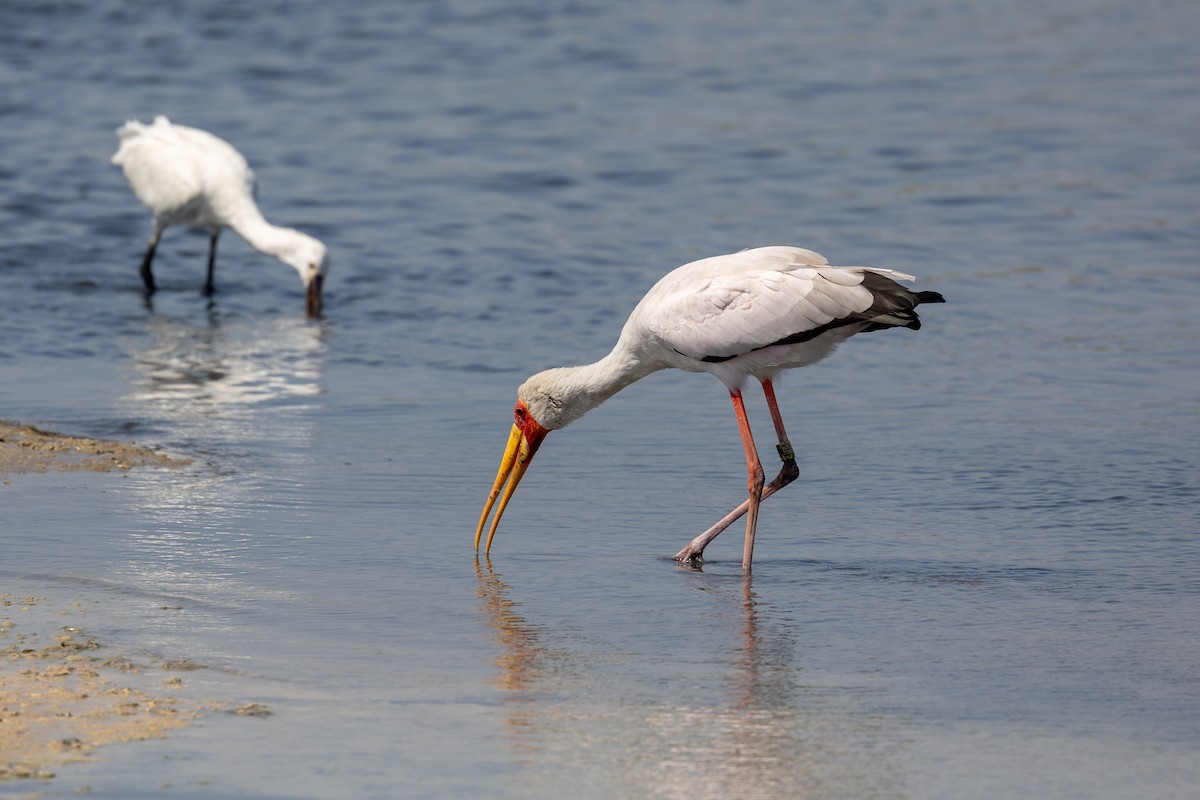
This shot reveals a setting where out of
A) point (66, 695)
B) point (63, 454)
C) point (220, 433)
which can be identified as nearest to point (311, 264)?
point (220, 433)

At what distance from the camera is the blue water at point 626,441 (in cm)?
489

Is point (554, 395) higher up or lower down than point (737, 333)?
lower down

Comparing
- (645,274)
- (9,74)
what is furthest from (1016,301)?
(9,74)

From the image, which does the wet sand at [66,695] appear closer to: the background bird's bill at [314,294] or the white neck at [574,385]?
the white neck at [574,385]

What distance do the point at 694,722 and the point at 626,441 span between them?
12.5ft

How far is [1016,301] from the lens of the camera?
1193 cm

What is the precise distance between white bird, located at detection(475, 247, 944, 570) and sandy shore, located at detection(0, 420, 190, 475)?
1770mm

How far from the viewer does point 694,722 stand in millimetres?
4945

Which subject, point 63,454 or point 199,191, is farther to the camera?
point 199,191

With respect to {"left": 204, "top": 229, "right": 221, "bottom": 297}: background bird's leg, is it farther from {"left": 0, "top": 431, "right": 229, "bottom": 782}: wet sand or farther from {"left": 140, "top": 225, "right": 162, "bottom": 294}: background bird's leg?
{"left": 0, "top": 431, "right": 229, "bottom": 782}: wet sand

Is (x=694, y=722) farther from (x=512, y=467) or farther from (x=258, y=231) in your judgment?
(x=258, y=231)

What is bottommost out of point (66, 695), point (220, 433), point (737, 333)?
point (220, 433)

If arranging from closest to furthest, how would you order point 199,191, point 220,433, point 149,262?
point 220,433
point 199,191
point 149,262

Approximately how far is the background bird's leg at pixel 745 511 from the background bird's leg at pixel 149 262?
7495 millimetres
